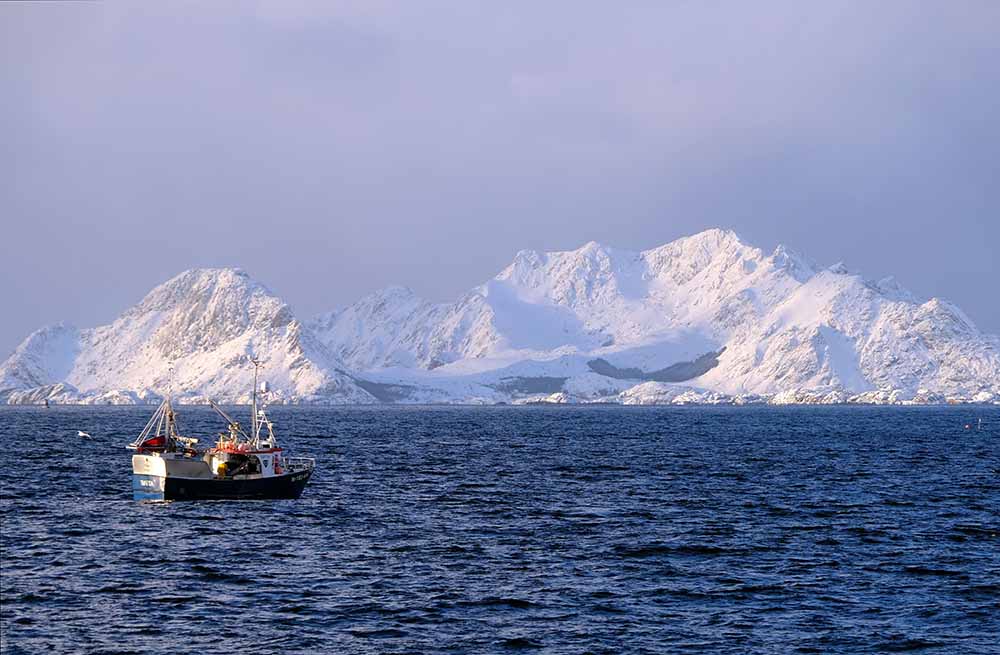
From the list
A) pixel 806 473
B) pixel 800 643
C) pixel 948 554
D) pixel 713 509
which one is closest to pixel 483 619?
pixel 800 643

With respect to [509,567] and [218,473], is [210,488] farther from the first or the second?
[509,567]

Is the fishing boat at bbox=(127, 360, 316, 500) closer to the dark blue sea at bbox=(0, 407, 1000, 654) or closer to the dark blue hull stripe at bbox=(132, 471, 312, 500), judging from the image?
the dark blue hull stripe at bbox=(132, 471, 312, 500)

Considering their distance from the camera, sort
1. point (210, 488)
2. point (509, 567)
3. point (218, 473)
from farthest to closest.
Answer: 1. point (210, 488)
2. point (218, 473)
3. point (509, 567)

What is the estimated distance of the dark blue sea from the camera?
1829 inches

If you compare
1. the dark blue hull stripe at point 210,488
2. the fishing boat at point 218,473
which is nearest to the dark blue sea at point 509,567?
the dark blue hull stripe at point 210,488

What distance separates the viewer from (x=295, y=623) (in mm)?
47781

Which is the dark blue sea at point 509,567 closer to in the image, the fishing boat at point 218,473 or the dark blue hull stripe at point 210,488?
the dark blue hull stripe at point 210,488

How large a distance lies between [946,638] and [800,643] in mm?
5750

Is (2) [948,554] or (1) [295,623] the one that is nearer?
(1) [295,623]

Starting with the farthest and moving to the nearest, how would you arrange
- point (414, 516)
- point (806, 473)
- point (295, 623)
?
point (806, 473), point (414, 516), point (295, 623)

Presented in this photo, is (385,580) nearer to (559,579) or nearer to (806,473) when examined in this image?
(559,579)

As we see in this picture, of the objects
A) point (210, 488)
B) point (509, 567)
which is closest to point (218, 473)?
point (210, 488)

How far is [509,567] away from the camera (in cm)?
6081

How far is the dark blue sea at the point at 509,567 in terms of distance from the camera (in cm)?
4647
